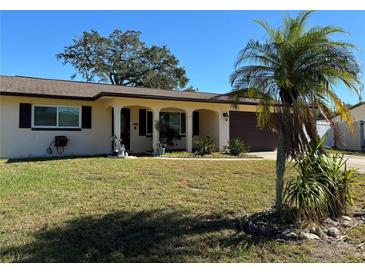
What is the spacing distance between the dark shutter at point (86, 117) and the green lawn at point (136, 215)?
4843mm

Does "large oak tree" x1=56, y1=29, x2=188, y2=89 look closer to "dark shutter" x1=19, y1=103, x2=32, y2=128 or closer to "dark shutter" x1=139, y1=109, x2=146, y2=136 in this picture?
"dark shutter" x1=139, y1=109, x2=146, y2=136

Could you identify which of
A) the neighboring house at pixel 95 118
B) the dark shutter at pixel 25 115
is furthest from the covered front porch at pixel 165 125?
the dark shutter at pixel 25 115

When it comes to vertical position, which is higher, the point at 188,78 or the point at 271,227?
the point at 188,78

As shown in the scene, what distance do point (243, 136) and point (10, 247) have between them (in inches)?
578

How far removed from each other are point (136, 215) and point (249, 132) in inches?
522

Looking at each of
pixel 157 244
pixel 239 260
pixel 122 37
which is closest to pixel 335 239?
pixel 239 260

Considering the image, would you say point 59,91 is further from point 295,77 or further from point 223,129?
point 295,77

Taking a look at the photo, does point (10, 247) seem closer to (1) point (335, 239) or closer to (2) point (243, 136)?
(1) point (335, 239)

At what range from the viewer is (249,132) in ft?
58.3

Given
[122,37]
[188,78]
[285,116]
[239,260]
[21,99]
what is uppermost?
[122,37]

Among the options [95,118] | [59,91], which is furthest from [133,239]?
[59,91]

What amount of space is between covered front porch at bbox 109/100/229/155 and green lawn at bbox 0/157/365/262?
5804 mm

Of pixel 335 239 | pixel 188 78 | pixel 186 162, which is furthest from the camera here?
pixel 188 78

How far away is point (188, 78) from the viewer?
38.3m
